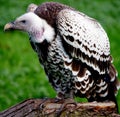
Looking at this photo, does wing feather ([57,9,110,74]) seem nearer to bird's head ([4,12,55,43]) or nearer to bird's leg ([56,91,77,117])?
bird's head ([4,12,55,43])

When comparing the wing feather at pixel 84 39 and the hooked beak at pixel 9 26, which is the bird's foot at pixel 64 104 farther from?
the hooked beak at pixel 9 26

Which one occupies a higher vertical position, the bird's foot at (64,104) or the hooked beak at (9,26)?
the hooked beak at (9,26)

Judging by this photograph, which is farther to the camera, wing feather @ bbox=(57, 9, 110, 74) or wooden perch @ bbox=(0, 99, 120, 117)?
wing feather @ bbox=(57, 9, 110, 74)

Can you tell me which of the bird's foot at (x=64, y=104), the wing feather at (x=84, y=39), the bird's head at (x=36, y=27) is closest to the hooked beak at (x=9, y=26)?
the bird's head at (x=36, y=27)

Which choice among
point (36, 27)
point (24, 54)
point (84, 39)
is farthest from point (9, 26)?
point (24, 54)

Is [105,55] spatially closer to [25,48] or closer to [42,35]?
[42,35]

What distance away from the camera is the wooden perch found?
8562 millimetres

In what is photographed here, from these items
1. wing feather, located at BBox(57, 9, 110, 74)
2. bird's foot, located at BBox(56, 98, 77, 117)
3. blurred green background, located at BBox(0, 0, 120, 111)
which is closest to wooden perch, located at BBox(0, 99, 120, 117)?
bird's foot, located at BBox(56, 98, 77, 117)

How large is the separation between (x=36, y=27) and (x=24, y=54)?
5.01m

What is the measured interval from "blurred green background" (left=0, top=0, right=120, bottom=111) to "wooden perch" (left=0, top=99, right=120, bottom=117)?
268 centimetres

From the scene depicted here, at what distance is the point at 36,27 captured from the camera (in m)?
8.73

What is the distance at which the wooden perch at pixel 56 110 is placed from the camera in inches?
337

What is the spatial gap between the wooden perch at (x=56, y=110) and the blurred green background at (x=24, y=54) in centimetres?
268

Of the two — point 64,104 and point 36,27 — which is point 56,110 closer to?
point 64,104
